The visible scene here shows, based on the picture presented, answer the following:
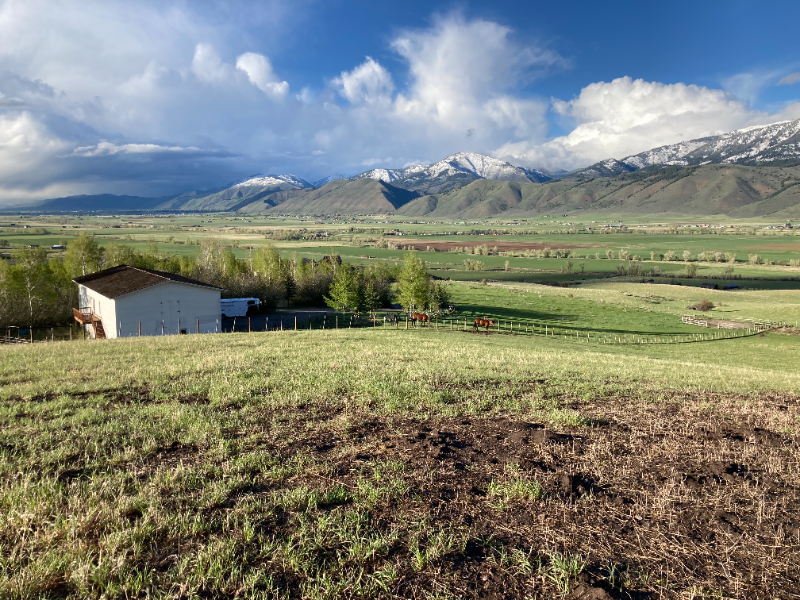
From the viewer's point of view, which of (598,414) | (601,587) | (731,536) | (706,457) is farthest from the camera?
(598,414)

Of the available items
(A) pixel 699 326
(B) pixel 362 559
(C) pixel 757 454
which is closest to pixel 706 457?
(C) pixel 757 454

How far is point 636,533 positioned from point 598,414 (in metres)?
5.24

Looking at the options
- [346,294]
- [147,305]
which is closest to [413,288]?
[346,294]

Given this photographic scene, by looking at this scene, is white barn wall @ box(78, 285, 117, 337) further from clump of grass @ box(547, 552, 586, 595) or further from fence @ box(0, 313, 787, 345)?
clump of grass @ box(547, 552, 586, 595)

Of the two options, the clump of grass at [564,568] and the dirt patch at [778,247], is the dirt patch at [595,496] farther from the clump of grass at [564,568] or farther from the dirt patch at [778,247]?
the dirt patch at [778,247]

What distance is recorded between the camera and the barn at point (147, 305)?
3969cm

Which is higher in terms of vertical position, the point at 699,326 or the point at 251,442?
the point at 251,442

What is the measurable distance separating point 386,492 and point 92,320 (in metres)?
49.2

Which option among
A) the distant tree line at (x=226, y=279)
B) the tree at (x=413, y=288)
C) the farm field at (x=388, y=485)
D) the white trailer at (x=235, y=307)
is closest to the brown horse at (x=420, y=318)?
the tree at (x=413, y=288)

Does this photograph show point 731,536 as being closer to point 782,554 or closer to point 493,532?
point 782,554

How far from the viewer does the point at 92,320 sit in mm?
44750

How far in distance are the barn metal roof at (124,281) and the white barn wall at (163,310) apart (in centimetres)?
39

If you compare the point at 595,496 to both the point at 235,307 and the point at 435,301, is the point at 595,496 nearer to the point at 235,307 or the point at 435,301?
the point at 435,301

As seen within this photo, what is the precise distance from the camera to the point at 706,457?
24.5 feet
